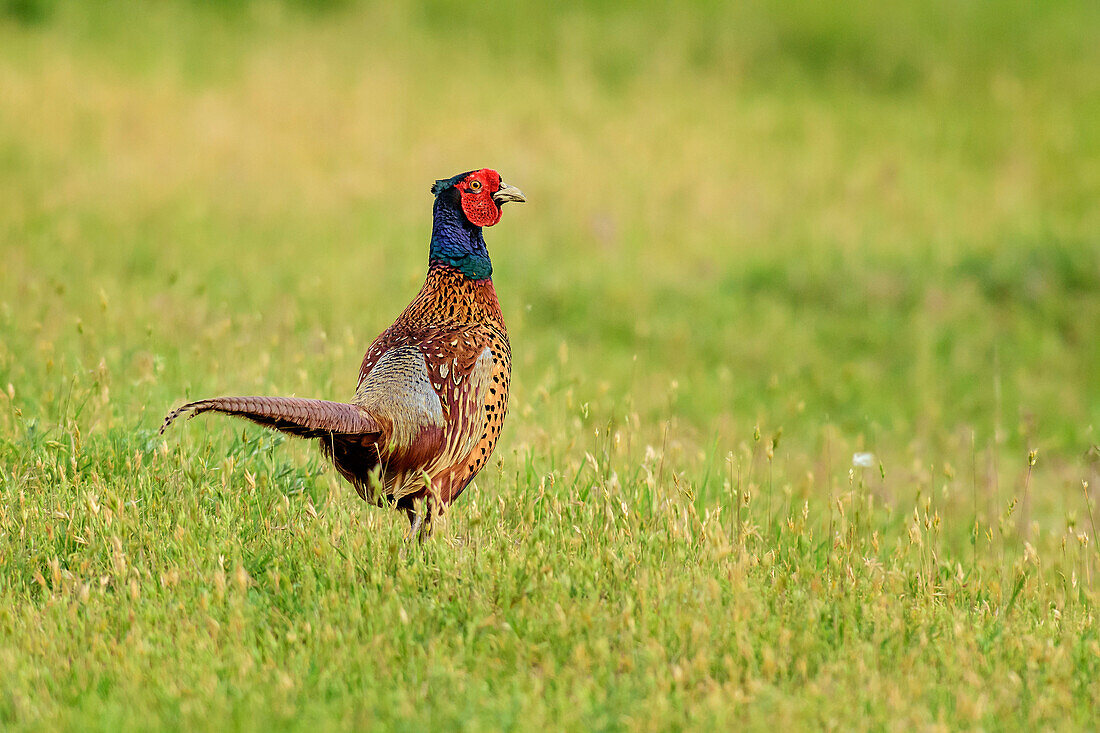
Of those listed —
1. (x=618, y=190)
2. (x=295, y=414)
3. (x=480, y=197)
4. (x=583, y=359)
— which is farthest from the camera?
(x=618, y=190)

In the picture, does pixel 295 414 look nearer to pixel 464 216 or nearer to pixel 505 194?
pixel 464 216

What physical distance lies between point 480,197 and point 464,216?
0.11 metres

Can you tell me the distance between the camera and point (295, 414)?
147 inches

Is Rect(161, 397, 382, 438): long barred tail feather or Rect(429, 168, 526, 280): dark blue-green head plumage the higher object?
Rect(429, 168, 526, 280): dark blue-green head plumage

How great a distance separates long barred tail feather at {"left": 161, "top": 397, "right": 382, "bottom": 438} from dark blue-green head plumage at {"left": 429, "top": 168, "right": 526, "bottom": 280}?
0.96 meters

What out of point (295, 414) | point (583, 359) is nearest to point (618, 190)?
point (583, 359)

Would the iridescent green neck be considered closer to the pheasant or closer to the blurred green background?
the pheasant

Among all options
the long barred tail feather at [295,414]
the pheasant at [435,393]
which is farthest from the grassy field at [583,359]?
the long barred tail feather at [295,414]

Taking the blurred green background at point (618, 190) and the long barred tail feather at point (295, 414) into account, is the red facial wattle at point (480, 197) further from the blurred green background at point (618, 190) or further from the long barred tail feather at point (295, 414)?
the blurred green background at point (618, 190)

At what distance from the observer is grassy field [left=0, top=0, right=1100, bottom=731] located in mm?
3521

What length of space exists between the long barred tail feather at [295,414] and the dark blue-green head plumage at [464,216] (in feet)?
3.15

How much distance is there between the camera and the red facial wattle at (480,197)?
4719 mm

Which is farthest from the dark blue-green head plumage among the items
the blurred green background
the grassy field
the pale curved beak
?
the blurred green background

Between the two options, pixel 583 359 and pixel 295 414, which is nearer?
pixel 295 414
